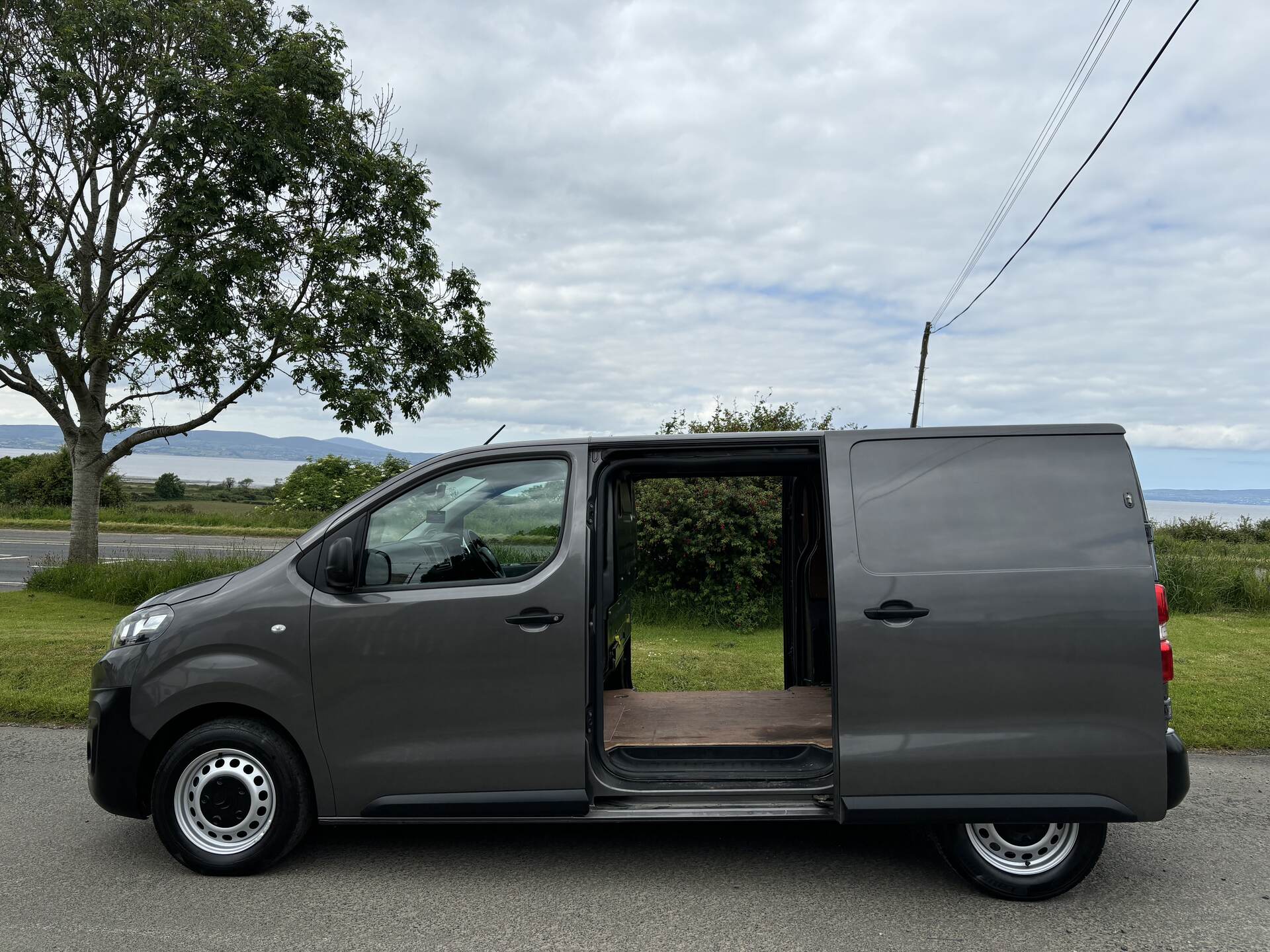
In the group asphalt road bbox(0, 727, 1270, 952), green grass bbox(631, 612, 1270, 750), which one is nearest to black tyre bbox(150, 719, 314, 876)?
asphalt road bbox(0, 727, 1270, 952)

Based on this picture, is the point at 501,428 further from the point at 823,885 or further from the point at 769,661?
the point at 769,661

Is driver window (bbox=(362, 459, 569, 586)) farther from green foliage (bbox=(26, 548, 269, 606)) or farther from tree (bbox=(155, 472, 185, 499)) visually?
tree (bbox=(155, 472, 185, 499))

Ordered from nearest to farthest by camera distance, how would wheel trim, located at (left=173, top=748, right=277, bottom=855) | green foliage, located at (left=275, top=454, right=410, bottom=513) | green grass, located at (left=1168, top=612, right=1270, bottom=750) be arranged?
wheel trim, located at (left=173, top=748, right=277, bottom=855) < green grass, located at (left=1168, top=612, right=1270, bottom=750) < green foliage, located at (left=275, top=454, right=410, bottom=513)

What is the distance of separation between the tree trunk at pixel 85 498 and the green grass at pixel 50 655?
1262mm

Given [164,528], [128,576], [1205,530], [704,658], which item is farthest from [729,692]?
[164,528]

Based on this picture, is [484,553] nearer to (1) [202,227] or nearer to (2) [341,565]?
(2) [341,565]

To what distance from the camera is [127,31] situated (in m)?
12.0

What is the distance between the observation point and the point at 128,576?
41.9 feet

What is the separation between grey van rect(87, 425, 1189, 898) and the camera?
12.6ft

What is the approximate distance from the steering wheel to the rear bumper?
3.00 m

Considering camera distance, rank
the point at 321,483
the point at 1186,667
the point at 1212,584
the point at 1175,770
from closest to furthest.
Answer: the point at 1175,770
the point at 1186,667
the point at 1212,584
the point at 321,483

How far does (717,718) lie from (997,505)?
2.09 metres

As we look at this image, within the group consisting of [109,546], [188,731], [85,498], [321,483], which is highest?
[321,483]

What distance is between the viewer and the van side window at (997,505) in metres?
3.93
